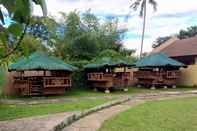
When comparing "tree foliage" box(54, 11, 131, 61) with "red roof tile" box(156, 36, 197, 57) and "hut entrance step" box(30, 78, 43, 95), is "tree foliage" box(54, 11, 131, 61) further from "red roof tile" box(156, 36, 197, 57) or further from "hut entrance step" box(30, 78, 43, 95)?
"hut entrance step" box(30, 78, 43, 95)

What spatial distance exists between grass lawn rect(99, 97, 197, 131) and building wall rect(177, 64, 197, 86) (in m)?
14.5

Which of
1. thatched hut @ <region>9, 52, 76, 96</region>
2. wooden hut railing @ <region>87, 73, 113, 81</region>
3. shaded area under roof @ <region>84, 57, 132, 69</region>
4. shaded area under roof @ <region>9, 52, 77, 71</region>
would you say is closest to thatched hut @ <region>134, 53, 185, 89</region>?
shaded area under roof @ <region>84, 57, 132, 69</region>

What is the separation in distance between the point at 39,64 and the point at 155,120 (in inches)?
391

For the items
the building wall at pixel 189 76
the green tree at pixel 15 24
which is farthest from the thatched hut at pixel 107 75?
the green tree at pixel 15 24

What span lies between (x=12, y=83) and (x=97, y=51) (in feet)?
32.0

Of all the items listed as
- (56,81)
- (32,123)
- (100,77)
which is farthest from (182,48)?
(32,123)

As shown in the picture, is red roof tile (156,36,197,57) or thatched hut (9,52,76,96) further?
red roof tile (156,36,197,57)

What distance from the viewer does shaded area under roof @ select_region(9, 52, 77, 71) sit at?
19.4m

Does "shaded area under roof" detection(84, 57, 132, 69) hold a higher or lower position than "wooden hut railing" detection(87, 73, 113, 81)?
higher

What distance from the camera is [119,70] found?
2538 centimetres

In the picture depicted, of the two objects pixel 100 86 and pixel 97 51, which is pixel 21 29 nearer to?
pixel 100 86

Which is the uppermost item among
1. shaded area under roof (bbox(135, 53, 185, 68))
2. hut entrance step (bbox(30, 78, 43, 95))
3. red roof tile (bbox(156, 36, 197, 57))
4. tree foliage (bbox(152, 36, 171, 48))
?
tree foliage (bbox(152, 36, 171, 48))

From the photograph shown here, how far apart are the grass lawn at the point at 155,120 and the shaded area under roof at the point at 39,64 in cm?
748

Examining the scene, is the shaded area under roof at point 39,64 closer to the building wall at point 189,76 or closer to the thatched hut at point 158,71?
the thatched hut at point 158,71
